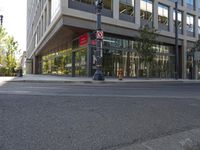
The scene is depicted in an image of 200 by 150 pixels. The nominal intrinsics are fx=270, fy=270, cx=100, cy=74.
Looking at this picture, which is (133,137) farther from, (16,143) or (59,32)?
(59,32)

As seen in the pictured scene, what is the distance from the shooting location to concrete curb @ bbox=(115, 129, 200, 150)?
3.93m

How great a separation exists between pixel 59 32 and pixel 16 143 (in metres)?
27.3

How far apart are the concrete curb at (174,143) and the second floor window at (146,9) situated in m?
30.9

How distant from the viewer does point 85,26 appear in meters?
27.4

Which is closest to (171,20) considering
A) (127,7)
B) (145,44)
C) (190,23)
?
(190,23)

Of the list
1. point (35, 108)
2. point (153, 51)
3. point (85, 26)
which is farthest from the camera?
point (153, 51)

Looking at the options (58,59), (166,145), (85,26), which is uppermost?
(85,26)

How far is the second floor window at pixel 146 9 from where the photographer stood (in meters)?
34.4

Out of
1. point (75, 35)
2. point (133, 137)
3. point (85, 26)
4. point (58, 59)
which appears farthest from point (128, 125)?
point (58, 59)

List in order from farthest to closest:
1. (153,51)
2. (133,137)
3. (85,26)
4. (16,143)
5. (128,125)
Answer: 1. (153,51)
2. (85,26)
3. (128,125)
4. (133,137)
5. (16,143)

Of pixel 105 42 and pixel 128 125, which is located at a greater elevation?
pixel 105 42

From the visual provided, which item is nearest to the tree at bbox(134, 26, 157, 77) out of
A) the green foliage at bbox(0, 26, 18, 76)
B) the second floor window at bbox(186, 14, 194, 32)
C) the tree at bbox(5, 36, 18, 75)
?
the second floor window at bbox(186, 14, 194, 32)

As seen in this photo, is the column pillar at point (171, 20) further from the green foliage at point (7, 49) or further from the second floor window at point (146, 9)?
the green foliage at point (7, 49)

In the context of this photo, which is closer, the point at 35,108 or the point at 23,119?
the point at 23,119
